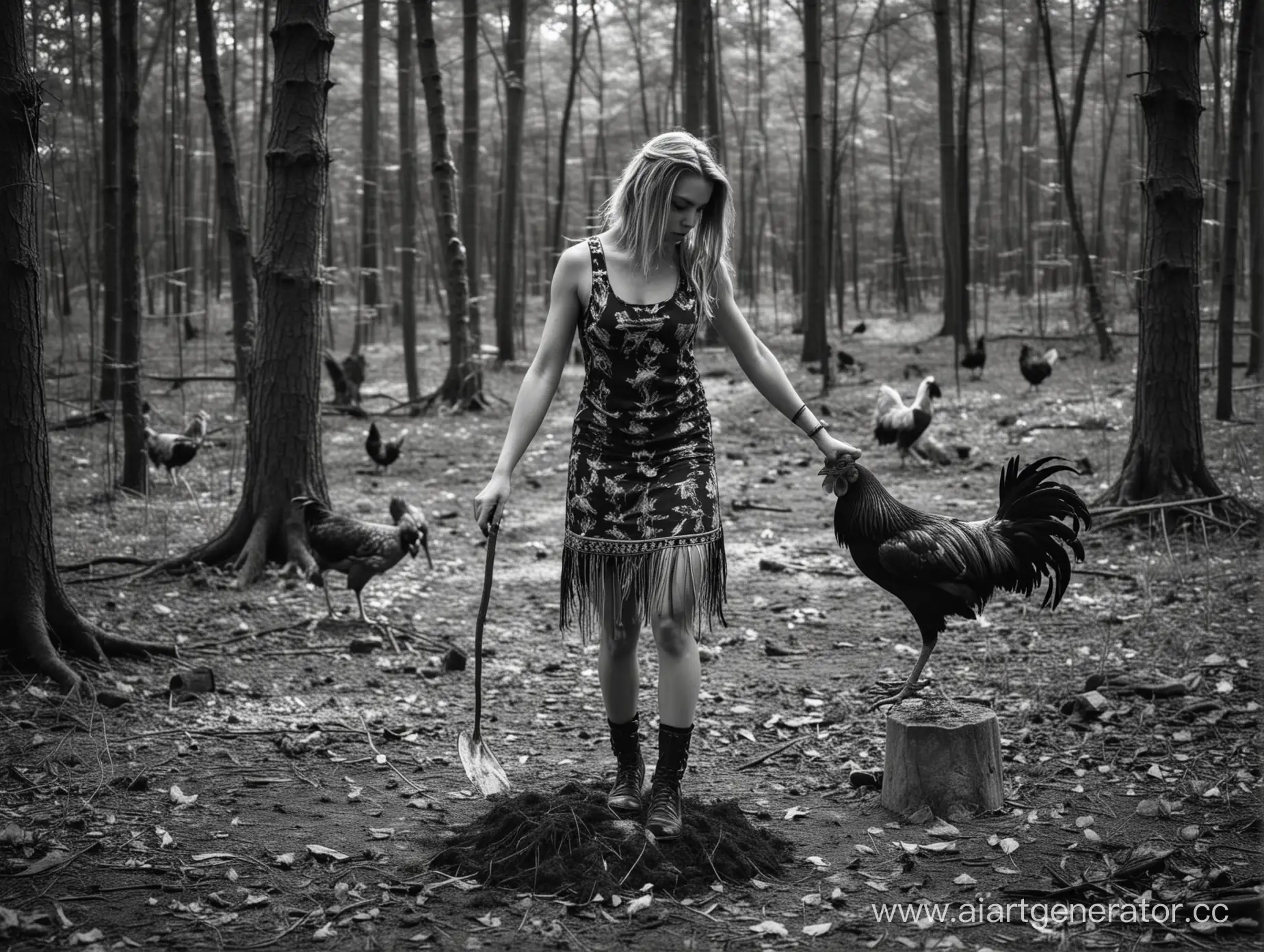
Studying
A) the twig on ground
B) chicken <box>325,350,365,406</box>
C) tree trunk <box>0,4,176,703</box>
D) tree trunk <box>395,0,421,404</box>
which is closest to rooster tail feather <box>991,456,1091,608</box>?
the twig on ground

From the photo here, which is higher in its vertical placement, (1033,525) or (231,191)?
(231,191)

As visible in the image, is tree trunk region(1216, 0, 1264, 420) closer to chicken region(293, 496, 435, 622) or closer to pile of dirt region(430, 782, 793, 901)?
chicken region(293, 496, 435, 622)

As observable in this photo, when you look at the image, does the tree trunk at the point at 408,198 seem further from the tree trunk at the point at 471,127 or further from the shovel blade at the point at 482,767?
the shovel blade at the point at 482,767

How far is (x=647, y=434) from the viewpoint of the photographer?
10.8ft

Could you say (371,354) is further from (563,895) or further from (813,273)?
(563,895)

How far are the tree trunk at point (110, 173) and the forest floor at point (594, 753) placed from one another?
7.72ft

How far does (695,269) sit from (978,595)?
1802mm

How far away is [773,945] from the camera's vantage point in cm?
280

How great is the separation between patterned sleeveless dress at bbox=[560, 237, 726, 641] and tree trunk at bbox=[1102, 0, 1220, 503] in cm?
515

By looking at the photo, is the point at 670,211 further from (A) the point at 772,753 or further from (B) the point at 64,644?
(B) the point at 64,644

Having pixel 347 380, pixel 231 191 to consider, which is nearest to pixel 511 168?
pixel 347 380

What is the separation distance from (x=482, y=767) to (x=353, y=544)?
311 cm

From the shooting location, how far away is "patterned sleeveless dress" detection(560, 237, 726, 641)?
10.7 ft

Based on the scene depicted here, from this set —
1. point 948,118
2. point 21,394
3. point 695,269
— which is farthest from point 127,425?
point 948,118
